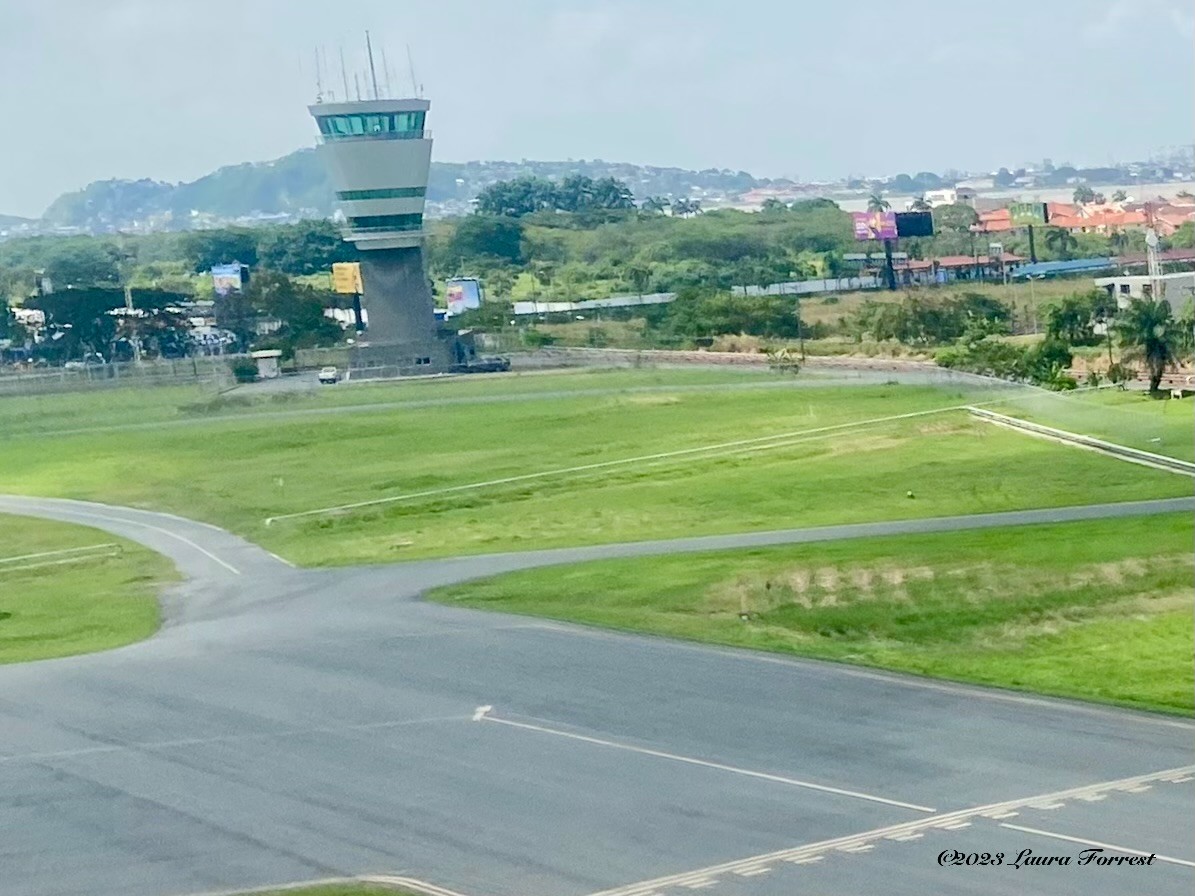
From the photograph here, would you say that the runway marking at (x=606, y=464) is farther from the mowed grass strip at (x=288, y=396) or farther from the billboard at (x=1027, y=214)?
the billboard at (x=1027, y=214)

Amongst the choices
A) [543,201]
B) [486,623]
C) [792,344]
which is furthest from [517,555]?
[543,201]

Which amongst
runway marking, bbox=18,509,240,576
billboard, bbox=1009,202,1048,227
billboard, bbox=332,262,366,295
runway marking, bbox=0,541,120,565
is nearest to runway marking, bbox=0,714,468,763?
runway marking, bbox=18,509,240,576

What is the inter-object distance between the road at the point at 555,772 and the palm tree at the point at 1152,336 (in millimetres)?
28810

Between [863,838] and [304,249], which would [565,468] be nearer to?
[863,838]

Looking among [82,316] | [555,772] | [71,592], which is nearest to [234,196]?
[82,316]

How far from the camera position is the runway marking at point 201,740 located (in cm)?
1984

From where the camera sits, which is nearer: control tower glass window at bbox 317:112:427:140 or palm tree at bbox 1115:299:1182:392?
palm tree at bbox 1115:299:1182:392

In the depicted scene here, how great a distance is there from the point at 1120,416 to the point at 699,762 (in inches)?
1148

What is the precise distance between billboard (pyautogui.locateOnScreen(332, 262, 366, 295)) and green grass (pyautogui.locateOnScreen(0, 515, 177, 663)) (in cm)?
4196

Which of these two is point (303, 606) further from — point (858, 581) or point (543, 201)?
point (543, 201)

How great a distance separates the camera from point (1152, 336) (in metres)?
49.2

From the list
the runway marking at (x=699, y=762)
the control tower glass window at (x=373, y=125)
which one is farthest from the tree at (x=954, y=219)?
the runway marking at (x=699, y=762)

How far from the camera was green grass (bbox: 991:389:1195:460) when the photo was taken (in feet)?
131

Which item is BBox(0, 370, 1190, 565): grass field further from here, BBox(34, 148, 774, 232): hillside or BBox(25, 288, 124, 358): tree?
BBox(34, 148, 774, 232): hillside
